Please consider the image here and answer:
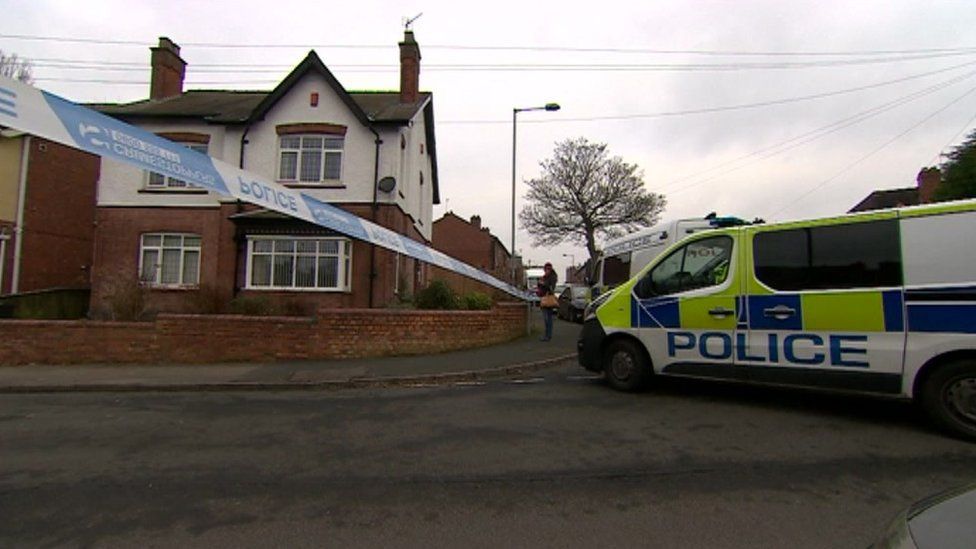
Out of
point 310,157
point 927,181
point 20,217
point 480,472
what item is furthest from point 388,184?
point 927,181

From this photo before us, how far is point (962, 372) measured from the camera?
5078 mm

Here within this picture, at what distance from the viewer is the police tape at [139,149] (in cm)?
594

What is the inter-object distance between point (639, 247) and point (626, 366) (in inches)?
262

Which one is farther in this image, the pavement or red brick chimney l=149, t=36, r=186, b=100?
red brick chimney l=149, t=36, r=186, b=100

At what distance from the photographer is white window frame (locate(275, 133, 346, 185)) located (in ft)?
54.8

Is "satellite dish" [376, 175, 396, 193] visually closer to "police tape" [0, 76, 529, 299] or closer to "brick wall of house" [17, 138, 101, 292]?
"police tape" [0, 76, 529, 299]

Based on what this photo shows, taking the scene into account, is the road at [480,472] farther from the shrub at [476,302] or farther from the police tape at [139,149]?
the shrub at [476,302]

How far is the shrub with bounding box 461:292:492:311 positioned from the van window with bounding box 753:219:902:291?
296 inches

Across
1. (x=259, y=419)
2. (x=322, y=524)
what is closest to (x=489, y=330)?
(x=259, y=419)

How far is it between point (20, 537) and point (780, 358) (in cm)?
701

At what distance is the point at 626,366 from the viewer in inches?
288

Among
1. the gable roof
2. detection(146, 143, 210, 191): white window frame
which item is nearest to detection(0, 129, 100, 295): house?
detection(146, 143, 210, 191): white window frame

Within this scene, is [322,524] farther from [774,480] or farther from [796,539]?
[774,480]

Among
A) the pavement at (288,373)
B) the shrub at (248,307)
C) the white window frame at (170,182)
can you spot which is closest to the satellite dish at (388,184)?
the shrub at (248,307)
